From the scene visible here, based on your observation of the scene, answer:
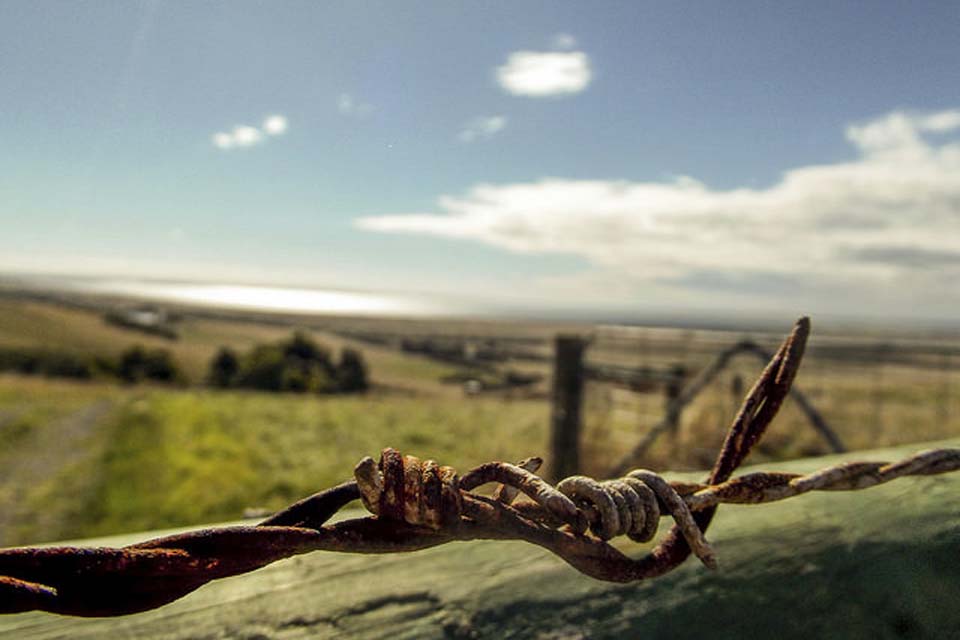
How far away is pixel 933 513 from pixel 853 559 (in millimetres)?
206

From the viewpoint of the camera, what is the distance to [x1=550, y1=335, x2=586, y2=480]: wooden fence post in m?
5.56

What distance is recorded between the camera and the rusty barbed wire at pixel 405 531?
50cm

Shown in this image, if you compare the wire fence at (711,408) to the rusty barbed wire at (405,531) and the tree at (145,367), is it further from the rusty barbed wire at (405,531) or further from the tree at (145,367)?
the tree at (145,367)

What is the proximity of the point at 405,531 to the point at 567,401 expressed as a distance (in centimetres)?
507

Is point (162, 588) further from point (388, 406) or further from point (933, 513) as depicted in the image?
point (388, 406)

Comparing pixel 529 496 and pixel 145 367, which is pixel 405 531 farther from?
pixel 145 367

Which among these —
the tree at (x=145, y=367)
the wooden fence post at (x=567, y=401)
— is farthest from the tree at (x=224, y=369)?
the wooden fence post at (x=567, y=401)

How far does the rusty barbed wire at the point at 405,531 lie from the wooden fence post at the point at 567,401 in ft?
16.0

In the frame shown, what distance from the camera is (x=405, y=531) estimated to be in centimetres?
58

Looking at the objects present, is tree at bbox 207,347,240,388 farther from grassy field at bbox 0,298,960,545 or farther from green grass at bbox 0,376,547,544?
green grass at bbox 0,376,547,544

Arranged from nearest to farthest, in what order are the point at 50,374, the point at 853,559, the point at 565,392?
the point at 853,559, the point at 565,392, the point at 50,374

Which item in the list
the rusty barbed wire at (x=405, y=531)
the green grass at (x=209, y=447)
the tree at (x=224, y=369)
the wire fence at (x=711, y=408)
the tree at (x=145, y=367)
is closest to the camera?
the rusty barbed wire at (x=405, y=531)

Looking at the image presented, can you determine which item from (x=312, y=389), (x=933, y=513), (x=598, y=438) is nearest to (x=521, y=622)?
(x=933, y=513)

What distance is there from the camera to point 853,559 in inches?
40.0
